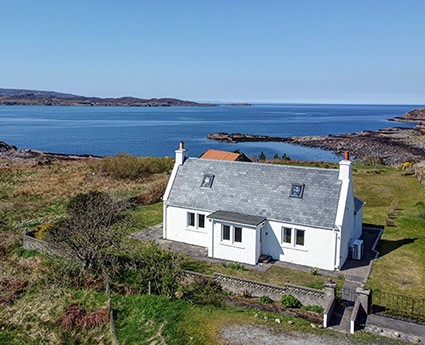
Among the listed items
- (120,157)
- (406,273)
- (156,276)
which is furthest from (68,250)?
(120,157)

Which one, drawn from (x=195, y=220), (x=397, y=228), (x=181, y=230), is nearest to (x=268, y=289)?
(x=195, y=220)

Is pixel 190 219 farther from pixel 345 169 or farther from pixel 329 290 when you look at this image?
pixel 329 290

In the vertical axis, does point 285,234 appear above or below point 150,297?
above

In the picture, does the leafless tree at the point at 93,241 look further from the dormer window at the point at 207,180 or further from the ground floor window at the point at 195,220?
the dormer window at the point at 207,180

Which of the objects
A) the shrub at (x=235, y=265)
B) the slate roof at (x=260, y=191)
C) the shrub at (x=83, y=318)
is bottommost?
the shrub at (x=83, y=318)

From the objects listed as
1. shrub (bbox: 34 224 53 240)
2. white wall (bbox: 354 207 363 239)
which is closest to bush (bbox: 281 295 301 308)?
white wall (bbox: 354 207 363 239)

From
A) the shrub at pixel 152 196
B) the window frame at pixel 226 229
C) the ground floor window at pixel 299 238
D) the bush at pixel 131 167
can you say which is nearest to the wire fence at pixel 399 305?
the ground floor window at pixel 299 238
